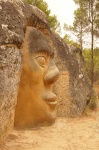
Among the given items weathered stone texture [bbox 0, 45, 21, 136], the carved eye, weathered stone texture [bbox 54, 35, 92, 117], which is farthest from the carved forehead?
weathered stone texture [bbox 54, 35, 92, 117]

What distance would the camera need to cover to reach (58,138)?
613cm

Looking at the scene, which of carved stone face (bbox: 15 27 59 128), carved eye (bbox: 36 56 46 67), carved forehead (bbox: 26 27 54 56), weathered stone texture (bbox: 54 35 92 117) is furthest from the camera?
weathered stone texture (bbox: 54 35 92 117)

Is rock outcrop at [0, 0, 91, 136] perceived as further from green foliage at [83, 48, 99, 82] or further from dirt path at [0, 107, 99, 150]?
green foliage at [83, 48, 99, 82]

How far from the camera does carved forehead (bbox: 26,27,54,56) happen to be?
23.2ft

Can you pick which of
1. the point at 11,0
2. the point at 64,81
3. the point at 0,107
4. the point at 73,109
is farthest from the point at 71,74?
the point at 0,107

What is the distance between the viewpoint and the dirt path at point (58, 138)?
5383 mm

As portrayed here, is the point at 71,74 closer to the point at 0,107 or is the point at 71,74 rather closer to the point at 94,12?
the point at 0,107

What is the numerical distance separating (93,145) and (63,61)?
440 cm

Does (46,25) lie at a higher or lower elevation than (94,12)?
lower

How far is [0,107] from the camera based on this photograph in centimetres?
529

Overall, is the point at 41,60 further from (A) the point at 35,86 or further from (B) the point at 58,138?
(B) the point at 58,138

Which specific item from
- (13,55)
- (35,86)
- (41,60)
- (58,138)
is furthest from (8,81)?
(41,60)

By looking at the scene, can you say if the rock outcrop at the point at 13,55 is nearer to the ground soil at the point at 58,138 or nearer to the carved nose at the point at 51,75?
the ground soil at the point at 58,138

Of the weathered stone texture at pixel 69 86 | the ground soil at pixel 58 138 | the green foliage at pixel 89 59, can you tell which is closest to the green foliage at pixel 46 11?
the green foliage at pixel 89 59
